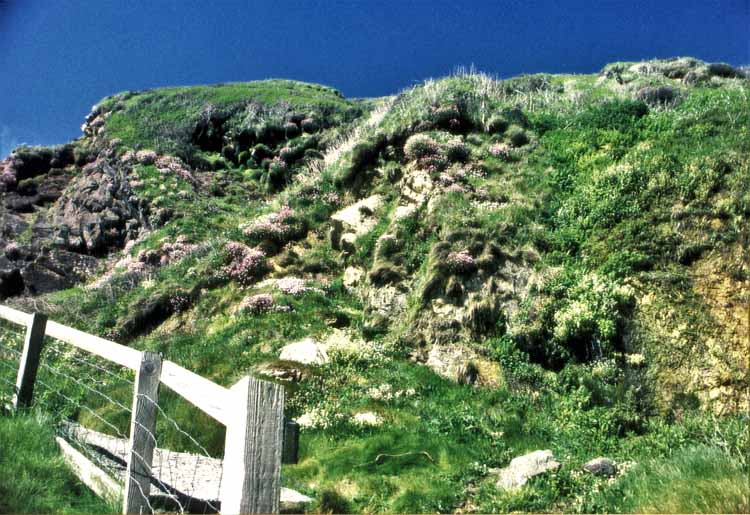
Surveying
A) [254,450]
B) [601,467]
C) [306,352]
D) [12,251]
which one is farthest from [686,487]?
[12,251]

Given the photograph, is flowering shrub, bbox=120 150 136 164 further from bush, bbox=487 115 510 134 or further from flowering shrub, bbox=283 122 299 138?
bush, bbox=487 115 510 134

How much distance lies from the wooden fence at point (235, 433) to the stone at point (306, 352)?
20.9 ft

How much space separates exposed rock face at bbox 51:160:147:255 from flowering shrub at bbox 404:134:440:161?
17.8 metres

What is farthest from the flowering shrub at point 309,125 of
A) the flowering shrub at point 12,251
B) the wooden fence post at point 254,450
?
the wooden fence post at point 254,450

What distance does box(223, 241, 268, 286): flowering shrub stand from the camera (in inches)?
624

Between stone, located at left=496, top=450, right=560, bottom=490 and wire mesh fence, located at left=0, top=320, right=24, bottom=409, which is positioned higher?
wire mesh fence, located at left=0, top=320, right=24, bottom=409

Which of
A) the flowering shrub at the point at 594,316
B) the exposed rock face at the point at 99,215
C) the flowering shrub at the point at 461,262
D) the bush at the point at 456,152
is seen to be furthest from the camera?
the exposed rock face at the point at 99,215

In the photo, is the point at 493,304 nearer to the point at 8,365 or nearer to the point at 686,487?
the point at 686,487

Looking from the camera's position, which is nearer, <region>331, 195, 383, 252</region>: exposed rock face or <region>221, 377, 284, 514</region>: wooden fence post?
<region>221, 377, 284, 514</region>: wooden fence post

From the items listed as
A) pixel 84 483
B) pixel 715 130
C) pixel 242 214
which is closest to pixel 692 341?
pixel 715 130

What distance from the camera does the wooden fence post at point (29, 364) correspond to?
7.28 meters

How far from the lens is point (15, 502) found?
468 cm

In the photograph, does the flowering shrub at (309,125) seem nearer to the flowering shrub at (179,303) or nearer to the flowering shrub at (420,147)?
the flowering shrub at (420,147)

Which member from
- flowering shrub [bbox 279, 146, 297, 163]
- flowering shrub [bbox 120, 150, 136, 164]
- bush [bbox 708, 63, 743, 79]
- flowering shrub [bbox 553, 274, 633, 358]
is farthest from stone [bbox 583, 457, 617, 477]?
flowering shrub [bbox 120, 150, 136, 164]
